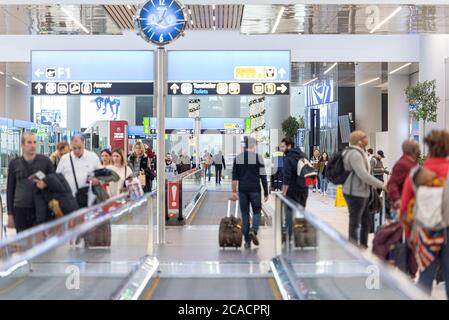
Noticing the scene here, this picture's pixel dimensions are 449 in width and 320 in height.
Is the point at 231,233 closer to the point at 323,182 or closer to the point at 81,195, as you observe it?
the point at 81,195

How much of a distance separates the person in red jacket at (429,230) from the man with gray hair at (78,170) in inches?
165

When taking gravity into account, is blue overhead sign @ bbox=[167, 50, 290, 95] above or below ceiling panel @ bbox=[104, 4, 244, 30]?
below

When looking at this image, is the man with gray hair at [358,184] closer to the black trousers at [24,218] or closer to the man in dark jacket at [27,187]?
the man in dark jacket at [27,187]

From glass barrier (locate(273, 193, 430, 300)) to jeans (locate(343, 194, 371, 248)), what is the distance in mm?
1242

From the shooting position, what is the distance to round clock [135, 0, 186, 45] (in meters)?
11.0

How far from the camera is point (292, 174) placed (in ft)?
32.8

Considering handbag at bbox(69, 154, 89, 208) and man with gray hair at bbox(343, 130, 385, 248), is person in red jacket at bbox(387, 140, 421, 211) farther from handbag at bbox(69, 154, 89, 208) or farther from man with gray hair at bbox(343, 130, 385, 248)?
handbag at bbox(69, 154, 89, 208)

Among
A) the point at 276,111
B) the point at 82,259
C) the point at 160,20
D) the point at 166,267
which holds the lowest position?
the point at 166,267

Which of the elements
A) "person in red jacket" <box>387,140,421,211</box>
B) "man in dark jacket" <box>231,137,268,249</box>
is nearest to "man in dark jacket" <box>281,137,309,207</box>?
"man in dark jacket" <box>231,137,268,249</box>

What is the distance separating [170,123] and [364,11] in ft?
84.9

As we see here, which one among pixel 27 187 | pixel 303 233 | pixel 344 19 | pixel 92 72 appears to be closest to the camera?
pixel 303 233

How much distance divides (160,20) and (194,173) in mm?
10048

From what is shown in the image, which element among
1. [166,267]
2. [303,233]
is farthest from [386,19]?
[303,233]
